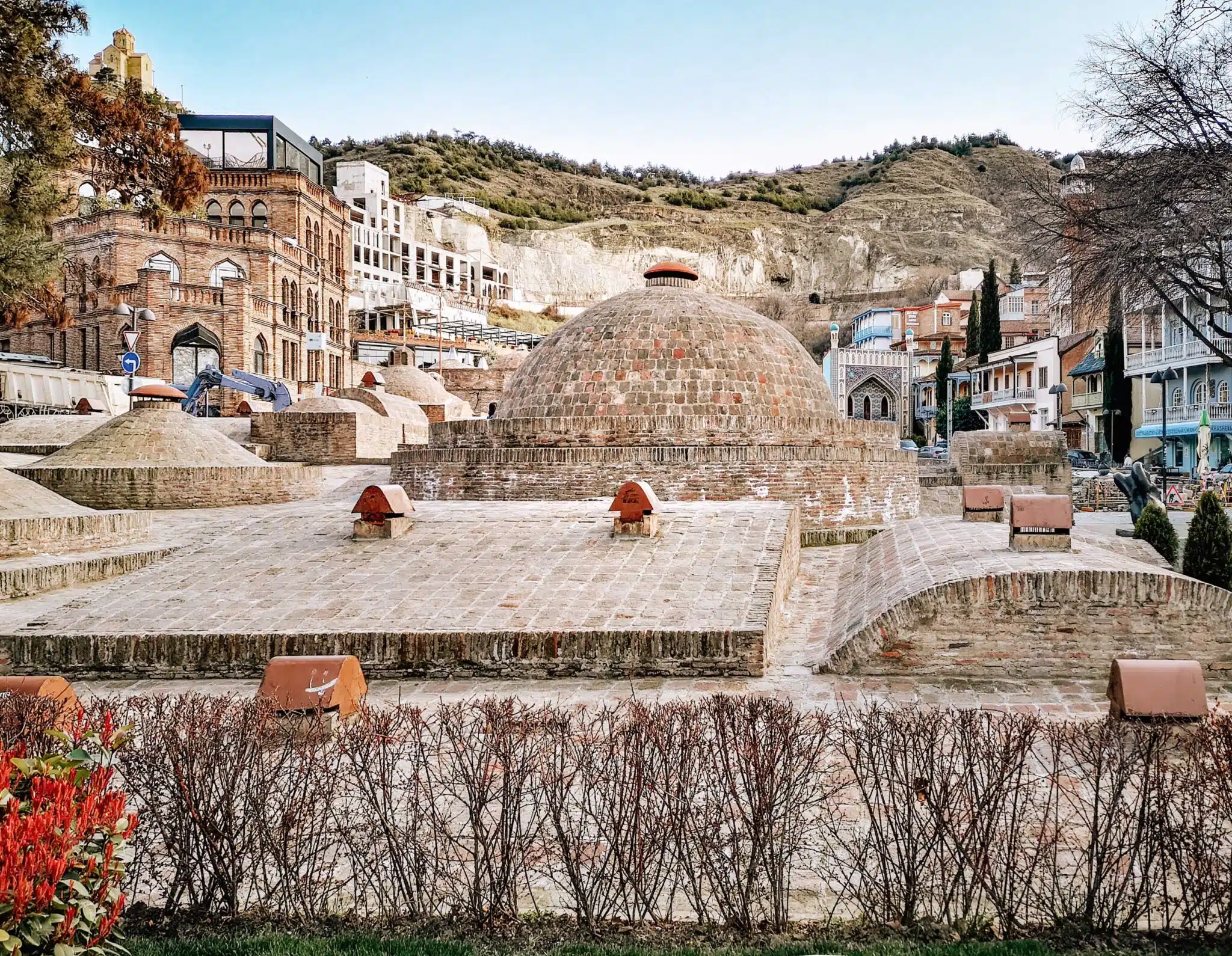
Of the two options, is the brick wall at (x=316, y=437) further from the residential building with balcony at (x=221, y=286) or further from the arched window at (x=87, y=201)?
the arched window at (x=87, y=201)

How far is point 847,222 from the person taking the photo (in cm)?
11406

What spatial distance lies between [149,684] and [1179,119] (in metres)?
13.5

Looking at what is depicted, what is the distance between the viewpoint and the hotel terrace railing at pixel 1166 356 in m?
36.5

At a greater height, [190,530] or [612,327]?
[612,327]

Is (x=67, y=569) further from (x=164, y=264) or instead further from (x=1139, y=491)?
(x=164, y=264)

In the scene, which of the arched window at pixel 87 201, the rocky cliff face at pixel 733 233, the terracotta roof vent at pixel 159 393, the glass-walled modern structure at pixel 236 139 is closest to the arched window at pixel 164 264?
the arched window at pixel 87 201

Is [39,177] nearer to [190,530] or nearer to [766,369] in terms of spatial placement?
[190,530]

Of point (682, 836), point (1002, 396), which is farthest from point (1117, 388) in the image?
point (682, 836)

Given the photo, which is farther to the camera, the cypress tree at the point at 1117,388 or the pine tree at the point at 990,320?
the pine tree at the point at 990,320

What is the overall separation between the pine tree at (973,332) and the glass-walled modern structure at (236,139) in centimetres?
4197

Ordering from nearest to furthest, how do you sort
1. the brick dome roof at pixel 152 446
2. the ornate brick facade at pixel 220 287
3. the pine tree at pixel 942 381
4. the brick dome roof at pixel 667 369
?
the brick dome roof at pixel 152 446 → the brick dome roof at pixel 667 369 → the ornate brick facade at pixel 220 287 → the pine tree at pixel 942 381

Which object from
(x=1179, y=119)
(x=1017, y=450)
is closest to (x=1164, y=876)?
(x=1179, y=119)

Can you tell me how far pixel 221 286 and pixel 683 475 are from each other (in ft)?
104

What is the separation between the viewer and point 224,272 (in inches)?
1719
